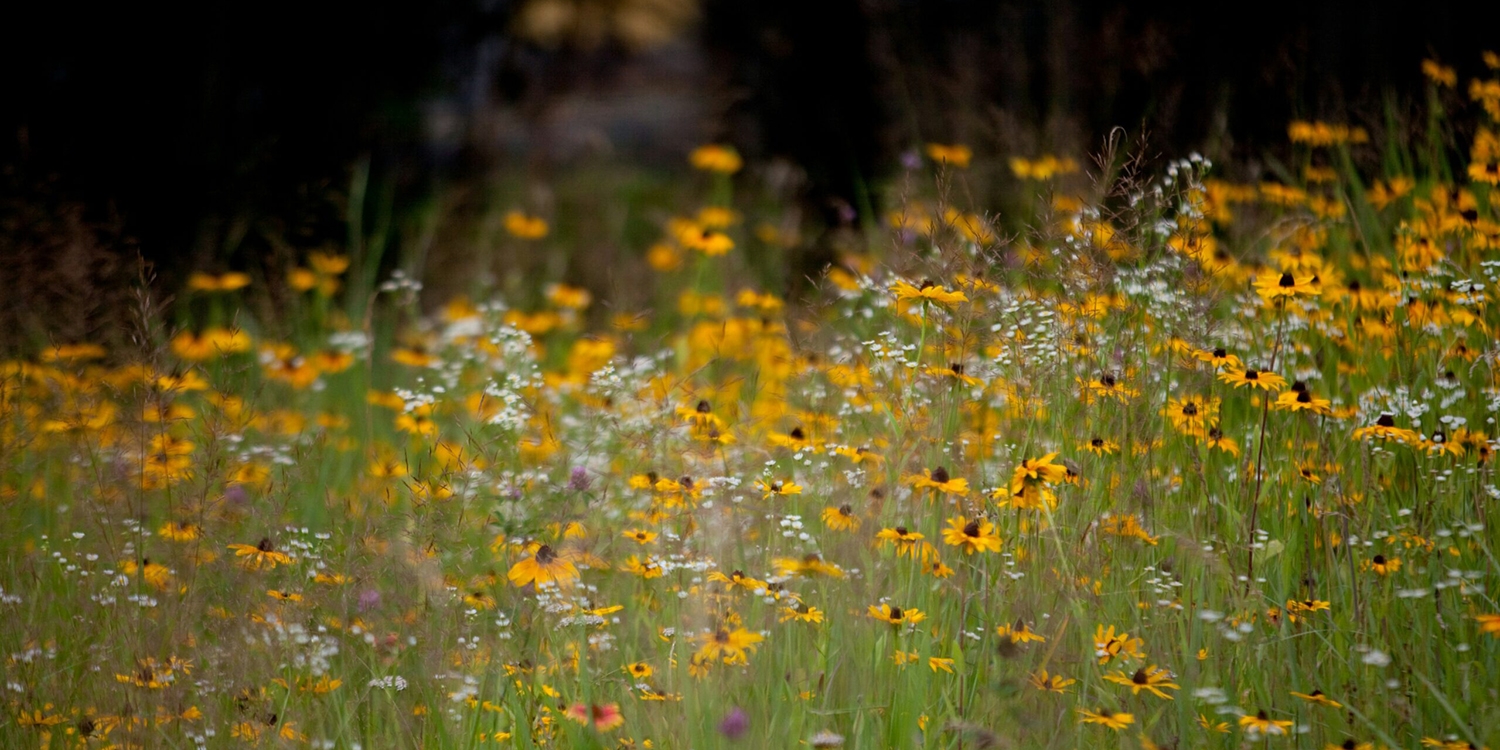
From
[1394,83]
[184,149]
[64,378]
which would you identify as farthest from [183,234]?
[1394,83]

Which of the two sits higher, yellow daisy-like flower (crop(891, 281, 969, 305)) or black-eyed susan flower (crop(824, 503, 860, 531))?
yellow daisy-like flower (crop(891, 281, 969, 305))

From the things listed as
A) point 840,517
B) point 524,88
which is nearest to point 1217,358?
point 840,517

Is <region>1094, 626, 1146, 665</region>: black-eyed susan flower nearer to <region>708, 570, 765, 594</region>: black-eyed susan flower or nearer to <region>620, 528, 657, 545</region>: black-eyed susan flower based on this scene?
<region>708, 570, 765, 594</region>: black-eyed susan flower

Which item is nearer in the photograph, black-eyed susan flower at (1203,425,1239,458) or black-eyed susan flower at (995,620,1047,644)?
black-eyed susan flower at (995,620,1047,644)

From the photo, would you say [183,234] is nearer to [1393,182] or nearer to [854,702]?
[854,702]

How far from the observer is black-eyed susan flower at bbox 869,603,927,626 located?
176cm

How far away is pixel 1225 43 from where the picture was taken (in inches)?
180

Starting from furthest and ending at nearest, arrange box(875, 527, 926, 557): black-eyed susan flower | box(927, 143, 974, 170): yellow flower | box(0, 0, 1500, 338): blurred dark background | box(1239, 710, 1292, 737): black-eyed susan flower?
box(0, 0, 1500, 338): blurred dark background < box(927, 143, 974, 170): yellow flower < box(875, 527, 926, 557): black-eyed susan flower < box(1239, 710, 1292, 737): black-eyed susan flower

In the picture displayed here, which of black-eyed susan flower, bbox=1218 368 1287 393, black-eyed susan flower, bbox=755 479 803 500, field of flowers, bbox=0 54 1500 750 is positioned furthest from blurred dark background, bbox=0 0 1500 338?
black-eyed susan flower, bbox=755 479 803 500

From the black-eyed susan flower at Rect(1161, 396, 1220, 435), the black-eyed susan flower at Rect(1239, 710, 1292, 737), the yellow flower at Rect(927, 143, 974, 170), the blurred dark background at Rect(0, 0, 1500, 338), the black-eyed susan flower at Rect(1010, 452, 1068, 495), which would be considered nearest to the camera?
the black-eyed susan flower at Rect(1239, 710, 1292, 737)

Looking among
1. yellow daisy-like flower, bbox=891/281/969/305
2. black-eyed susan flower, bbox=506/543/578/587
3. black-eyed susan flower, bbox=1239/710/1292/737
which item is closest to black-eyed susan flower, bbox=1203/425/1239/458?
yellow daisy-like flower, bbox=891/281/969/305

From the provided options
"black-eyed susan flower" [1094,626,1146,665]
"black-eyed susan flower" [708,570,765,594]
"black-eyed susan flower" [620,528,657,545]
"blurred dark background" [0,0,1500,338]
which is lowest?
"black-eyed susan flower" [1094,626,1146,665]

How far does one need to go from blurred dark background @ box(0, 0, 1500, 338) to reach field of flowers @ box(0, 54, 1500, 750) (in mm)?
1541

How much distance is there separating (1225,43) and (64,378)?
13.1 ft
